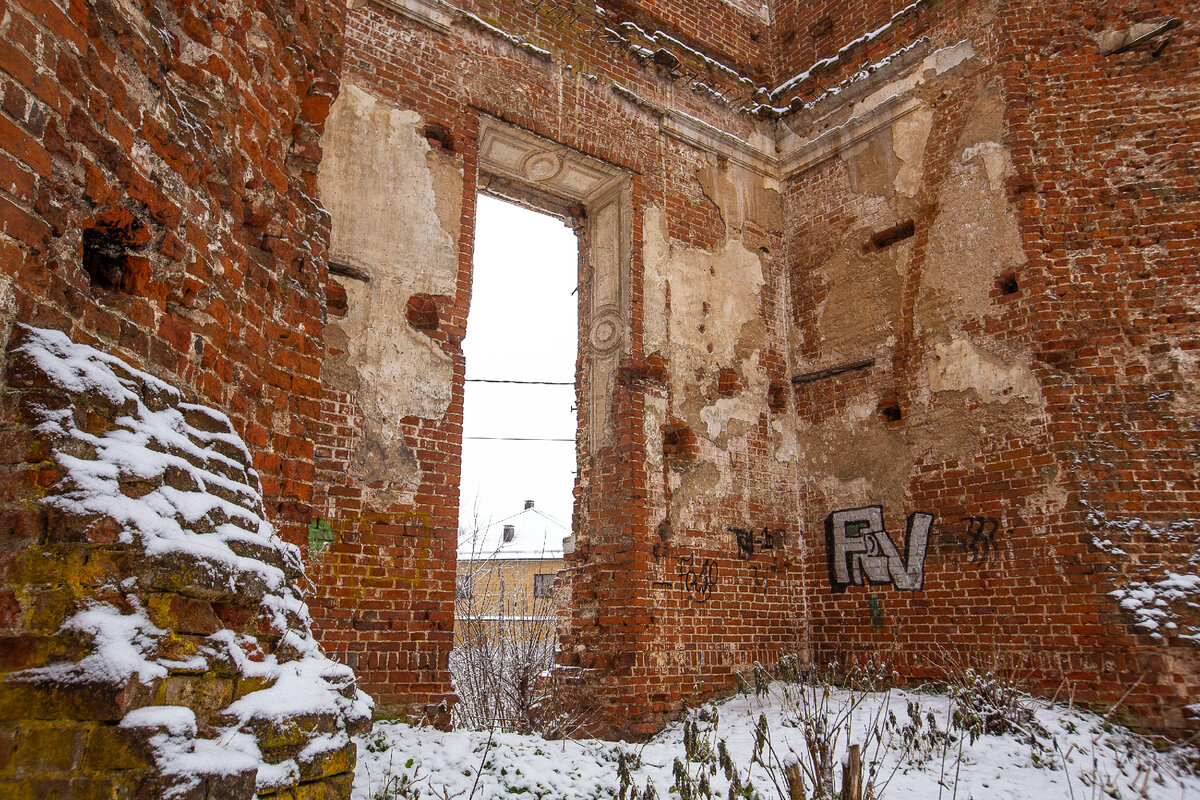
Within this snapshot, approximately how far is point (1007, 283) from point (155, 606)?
6.64m

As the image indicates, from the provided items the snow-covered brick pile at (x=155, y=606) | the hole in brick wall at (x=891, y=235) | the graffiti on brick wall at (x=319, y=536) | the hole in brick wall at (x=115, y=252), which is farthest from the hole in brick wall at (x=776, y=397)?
the hole in brick wall at (x=115, y=252)

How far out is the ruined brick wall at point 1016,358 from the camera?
562 cm

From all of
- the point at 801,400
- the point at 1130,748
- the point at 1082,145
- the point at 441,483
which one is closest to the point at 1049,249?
the point at 1082,145

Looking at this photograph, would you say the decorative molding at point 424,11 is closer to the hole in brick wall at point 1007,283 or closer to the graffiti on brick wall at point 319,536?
the graffiti on brick wall at point 319,536

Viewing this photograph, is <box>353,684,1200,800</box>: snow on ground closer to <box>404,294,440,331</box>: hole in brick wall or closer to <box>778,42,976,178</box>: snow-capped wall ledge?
<box>404,294,440,331</box>: hole in brick wall

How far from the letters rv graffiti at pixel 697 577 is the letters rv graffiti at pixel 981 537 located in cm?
215

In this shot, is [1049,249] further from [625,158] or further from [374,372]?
[374,372]

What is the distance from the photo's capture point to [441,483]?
5637mm

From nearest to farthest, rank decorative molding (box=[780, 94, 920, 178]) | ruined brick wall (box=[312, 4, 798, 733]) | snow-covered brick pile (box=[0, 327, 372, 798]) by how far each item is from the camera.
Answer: snow-covered brick pile (box=[0, 327, 372, 798]) → ruined brick wall (box=[312, 4, 798, 733]) → decorative molding (box=[780, 94, 920, 178])

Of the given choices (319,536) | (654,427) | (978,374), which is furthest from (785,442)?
(319,536)

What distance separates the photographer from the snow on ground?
13.3ft

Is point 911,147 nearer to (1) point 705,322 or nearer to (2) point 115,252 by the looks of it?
(1) point 705,322

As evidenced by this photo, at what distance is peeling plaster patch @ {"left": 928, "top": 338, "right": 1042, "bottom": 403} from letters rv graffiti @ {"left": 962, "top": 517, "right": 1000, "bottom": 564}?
101 cm

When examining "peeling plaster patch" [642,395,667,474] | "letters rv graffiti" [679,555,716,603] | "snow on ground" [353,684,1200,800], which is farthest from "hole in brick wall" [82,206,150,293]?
"letters rv graffiti" [679,555,716,603]
